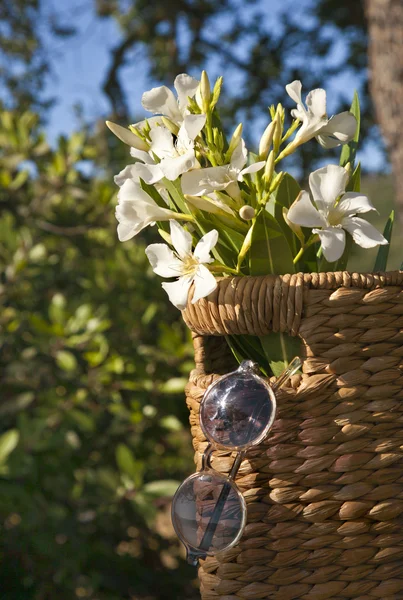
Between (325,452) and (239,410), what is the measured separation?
0.32 feet

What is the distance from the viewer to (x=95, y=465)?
2109 millimetres

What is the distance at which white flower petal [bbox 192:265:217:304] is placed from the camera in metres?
0.57

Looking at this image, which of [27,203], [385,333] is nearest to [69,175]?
[27,203]

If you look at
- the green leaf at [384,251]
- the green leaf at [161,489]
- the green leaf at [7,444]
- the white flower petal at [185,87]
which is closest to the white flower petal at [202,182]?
the white flower petal at [185,87]

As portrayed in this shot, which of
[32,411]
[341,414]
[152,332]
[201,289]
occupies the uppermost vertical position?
[201,289]

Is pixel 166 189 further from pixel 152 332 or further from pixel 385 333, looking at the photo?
pixel 152 332

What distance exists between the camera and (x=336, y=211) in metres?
0.61

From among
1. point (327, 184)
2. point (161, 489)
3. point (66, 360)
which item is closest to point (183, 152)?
point (327, 184)

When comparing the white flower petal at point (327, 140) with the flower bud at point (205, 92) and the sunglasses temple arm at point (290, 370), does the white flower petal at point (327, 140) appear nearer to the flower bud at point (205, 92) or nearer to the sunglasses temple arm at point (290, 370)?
the flower bud at point (205, 92)

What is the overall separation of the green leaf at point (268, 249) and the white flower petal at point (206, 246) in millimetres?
51

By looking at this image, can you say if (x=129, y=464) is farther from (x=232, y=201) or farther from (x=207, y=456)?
(x=232, y=201)

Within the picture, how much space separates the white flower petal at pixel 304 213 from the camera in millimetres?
582

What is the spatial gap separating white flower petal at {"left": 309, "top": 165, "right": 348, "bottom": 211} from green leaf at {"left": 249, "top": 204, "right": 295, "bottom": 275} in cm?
5

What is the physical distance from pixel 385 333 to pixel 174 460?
1632 millimetres
